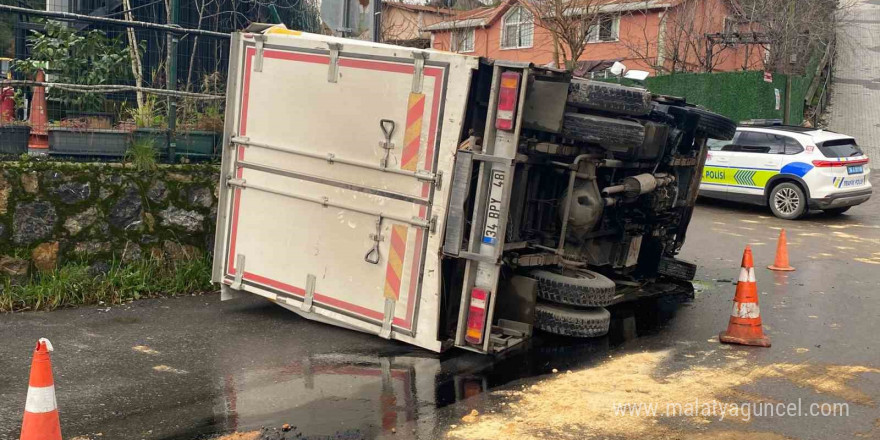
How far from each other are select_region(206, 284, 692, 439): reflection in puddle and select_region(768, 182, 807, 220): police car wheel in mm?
9438

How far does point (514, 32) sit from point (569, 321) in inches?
1228

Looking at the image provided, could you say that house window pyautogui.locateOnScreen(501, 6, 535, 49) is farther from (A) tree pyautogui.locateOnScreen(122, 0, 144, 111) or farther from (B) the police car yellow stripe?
(A) tree pyautogui.locateOnScreen(122, 0, 144, 111)

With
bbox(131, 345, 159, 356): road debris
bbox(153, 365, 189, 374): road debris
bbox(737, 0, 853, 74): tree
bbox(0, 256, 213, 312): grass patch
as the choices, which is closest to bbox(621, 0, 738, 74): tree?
bbox(737, 0, 853, 74): tree

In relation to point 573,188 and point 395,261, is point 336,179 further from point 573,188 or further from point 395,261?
point 573,188

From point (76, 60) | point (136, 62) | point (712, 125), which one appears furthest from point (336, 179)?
point (136, 62)

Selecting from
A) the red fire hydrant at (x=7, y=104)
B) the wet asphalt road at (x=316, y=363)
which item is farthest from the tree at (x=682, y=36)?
the red fire hydrant at (x=7, y=104)

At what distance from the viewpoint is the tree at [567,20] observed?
60.3ft

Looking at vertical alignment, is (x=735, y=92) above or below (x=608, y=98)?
above

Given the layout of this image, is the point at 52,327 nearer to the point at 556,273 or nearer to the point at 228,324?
the point at 228,324

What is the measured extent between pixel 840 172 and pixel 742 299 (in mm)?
9513

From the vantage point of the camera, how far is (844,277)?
10320 mm

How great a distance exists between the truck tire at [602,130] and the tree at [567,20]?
37.9ft

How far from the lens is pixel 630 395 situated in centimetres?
579

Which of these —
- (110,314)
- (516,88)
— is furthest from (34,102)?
(516,88)
